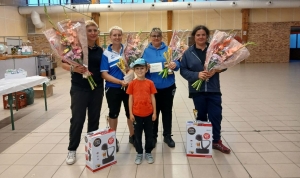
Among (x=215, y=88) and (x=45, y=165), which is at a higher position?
(x=215, y=88)

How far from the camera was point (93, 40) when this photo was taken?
8.78ft

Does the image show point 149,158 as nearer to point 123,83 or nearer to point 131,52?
point 123,83

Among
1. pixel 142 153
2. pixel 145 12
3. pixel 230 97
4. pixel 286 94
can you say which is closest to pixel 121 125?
pixel 142 153

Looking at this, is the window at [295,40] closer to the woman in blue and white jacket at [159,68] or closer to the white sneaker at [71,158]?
the woman in blue and white jacket at [159,68]

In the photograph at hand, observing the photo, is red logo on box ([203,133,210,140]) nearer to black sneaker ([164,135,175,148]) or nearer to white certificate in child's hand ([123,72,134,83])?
black sneaker ([164,135,175,148])

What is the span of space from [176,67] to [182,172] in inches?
45.6

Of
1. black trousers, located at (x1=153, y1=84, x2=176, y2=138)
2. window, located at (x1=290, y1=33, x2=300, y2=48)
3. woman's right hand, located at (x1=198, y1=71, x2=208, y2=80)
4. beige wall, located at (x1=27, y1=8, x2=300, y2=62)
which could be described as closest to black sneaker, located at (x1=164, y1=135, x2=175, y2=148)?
black trousers, located at (x1=153, y1=84, x2=176, y2=138)

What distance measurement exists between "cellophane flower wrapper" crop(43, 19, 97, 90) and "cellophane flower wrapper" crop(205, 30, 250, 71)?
132cm

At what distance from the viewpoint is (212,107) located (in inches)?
117

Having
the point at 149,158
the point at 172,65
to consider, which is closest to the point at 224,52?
the point at 172,65

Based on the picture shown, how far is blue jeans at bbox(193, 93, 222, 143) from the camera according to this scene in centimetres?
294

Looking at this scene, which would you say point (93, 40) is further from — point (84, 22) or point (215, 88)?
point (215, 88)

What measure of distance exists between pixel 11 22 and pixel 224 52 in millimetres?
14696

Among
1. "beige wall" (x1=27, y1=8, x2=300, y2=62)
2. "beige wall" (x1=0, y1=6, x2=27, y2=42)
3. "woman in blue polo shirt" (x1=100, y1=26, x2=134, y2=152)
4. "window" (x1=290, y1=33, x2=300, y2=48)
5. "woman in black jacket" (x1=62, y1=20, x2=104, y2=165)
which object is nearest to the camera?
"woman in black jacket" (x1=62, y1=20, x2=104, y2=165)
